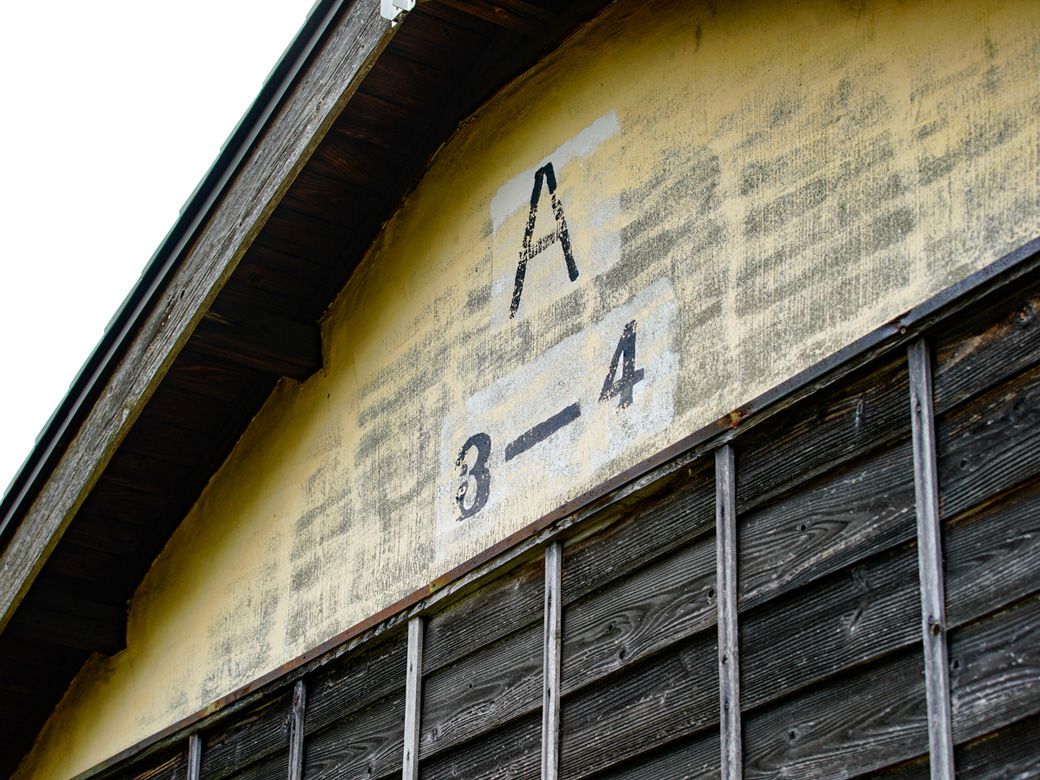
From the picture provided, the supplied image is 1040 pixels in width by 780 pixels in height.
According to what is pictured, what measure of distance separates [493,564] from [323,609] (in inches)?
47.4

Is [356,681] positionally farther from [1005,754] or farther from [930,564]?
[1005,754]

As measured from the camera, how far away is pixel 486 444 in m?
6.42

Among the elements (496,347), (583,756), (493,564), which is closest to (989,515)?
(583,756)

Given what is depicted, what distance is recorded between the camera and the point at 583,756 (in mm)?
5414

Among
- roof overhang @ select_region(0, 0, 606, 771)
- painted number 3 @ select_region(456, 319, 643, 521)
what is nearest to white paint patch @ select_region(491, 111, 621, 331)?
painted number 3 @ select_region(456, 319, 643, 521)

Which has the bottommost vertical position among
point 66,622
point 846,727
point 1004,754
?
point 1004,754

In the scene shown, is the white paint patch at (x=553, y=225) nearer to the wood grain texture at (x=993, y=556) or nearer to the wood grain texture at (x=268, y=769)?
the wood grain texture at (x=268, y=769)

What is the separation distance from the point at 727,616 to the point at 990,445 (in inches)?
37.4

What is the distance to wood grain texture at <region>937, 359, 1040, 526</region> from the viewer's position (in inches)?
173

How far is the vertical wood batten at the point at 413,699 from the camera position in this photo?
6.14m

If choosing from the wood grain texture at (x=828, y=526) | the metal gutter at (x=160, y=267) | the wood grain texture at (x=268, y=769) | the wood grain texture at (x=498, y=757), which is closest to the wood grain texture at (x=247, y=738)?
the wood grain texture at (x=268, y=769)

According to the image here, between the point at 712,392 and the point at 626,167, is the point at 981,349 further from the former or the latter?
the point at 626,167

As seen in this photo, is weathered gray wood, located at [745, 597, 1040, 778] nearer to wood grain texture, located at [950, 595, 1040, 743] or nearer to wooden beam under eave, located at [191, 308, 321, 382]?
wood grain texture, located at [950, 595, 1040, 743]

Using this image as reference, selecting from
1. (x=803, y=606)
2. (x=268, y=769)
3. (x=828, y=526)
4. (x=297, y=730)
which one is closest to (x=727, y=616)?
(x=803, y=606)
